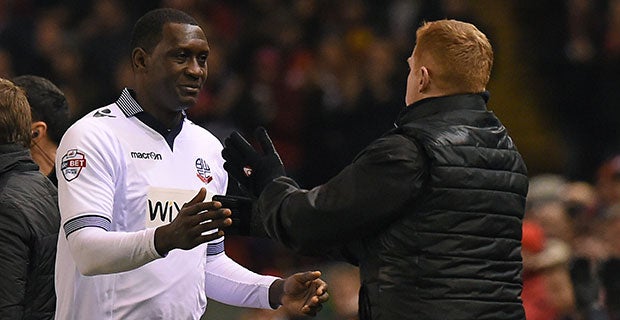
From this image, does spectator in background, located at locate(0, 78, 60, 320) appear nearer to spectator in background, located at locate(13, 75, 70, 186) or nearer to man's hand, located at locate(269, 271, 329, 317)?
spectator in background, located at locate(13, 75, 70, 186)

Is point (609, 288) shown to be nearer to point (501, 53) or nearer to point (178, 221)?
point (178, 221)

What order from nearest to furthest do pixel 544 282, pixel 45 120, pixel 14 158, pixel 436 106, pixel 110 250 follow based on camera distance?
pixel 436 106
pixel 110 250
pixel 14 158
pixel 45 120
pixel 544 282

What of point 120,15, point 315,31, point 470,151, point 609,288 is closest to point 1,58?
point 120,15

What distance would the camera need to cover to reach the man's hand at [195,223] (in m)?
4.20

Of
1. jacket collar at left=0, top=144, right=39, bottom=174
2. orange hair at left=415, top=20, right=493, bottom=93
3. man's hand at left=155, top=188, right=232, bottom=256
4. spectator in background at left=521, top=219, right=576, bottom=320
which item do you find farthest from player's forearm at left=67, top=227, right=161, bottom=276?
spectator in background at left=521, top=219, right=576, bottom=320

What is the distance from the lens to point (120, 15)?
1148cm

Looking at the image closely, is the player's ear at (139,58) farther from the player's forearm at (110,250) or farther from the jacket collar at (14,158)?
the player's forearm at (110,250)

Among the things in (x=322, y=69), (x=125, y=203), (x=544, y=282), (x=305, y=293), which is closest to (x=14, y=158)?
(x=125, y=203)

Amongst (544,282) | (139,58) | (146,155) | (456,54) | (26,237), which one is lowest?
(544,282)

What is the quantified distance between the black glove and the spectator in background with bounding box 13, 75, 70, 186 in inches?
36.5

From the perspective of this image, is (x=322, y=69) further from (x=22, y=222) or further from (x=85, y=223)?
(x=85, y=223)

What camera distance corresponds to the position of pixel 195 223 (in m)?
4.19

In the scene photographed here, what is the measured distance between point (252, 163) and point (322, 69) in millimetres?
6249

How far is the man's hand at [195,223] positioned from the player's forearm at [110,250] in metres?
0.10
